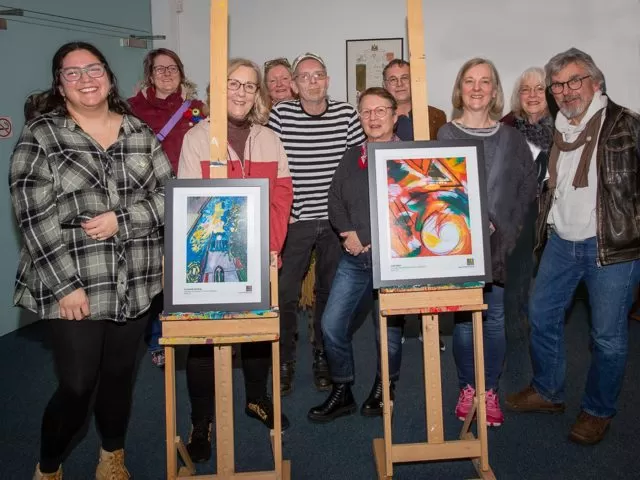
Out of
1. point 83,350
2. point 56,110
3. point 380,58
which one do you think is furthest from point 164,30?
point 83,350

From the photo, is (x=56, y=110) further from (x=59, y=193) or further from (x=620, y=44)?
(x=620, y=44)

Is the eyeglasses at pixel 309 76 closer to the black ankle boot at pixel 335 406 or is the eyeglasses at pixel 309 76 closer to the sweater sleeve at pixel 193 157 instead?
the sweater sleeve at pixel 193 157

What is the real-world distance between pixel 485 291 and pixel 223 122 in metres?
1.28

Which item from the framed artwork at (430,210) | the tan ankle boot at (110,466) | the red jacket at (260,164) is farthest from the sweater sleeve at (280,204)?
the tan ankle boot at (110,466)

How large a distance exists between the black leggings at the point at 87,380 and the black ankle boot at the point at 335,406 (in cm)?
90

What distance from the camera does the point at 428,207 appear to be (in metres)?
2.10

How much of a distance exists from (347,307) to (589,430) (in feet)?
3.70

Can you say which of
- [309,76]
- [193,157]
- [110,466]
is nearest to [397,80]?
[309,76]

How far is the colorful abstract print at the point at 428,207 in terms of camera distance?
208 centimetres

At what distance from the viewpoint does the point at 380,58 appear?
196 inches

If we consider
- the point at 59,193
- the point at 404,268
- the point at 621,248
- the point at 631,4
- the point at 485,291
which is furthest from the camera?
the point at 631,4

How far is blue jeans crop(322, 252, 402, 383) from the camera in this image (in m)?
2.54

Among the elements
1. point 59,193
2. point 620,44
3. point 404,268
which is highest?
point 620,44

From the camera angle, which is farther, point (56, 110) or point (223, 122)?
point (223, 122)
